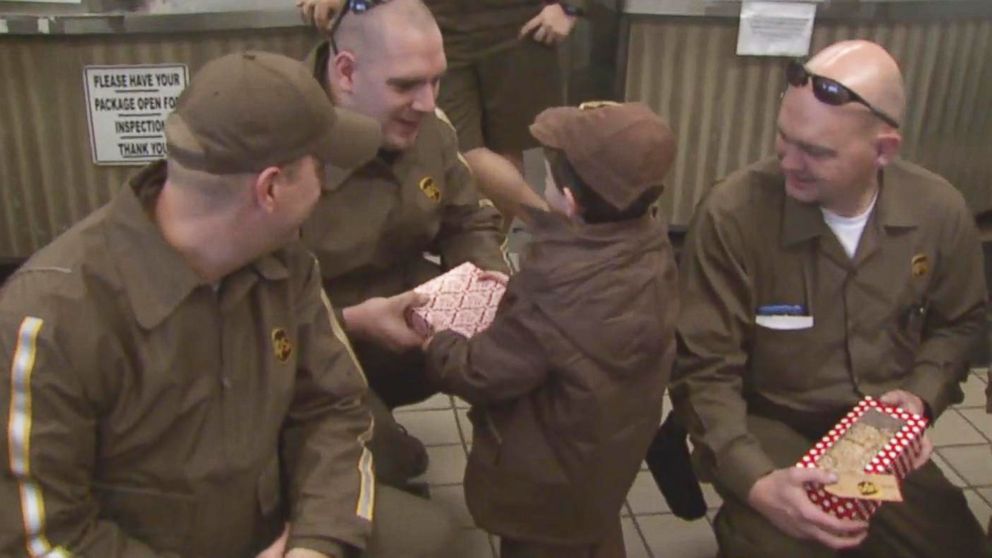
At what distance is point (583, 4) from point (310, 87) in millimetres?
1839

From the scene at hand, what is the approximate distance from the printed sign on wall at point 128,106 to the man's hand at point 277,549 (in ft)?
5.70

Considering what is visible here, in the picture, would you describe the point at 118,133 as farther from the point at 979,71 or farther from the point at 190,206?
the point at 979,71

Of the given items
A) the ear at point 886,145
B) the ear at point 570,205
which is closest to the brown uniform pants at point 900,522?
the ear at point 886,145

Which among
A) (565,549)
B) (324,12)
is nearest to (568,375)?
(565,549)

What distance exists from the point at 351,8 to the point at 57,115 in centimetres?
136

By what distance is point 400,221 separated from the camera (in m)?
2.20

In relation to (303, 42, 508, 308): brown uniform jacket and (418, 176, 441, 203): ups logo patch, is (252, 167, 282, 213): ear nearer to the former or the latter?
(303, 42, 508, 308): brown uniform jacket

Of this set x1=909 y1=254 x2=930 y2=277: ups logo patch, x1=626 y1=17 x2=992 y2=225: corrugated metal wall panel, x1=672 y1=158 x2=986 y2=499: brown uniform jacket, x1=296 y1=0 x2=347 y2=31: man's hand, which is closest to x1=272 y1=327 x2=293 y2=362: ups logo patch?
x1=672 y1=158 x2=986 y2=499: brown uniform jacket

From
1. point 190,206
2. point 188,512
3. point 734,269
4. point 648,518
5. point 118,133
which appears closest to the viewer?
point 190,206

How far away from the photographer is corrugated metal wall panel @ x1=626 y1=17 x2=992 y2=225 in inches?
131

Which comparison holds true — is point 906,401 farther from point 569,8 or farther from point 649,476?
point 569,8

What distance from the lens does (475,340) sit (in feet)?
5.97

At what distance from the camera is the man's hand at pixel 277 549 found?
1616 mm

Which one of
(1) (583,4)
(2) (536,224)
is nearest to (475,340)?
(2) (536,224)
